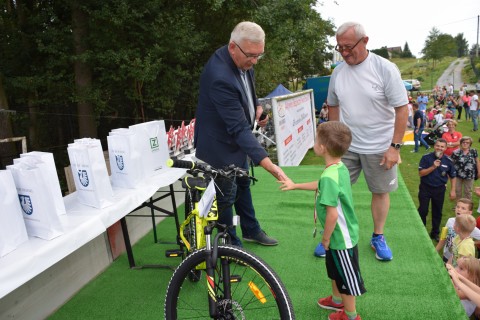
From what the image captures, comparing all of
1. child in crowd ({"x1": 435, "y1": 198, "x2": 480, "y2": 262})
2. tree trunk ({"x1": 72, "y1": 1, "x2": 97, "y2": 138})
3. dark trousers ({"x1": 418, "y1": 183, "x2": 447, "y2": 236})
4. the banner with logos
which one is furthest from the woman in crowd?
tree trunk ({"x1": 72, "y1": 1, "x2": 97, "y2": 138})

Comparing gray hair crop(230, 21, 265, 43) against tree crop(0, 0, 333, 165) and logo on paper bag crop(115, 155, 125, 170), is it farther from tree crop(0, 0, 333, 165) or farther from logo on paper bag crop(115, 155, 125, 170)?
tree crop(0, 0, 333, 165)

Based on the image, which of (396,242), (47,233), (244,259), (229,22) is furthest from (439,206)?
(229,22)

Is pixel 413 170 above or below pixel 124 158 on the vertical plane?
below

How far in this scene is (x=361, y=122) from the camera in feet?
8.70

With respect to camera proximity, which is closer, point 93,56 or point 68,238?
point 68,238

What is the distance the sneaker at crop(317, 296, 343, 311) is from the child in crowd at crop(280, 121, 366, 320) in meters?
0.20

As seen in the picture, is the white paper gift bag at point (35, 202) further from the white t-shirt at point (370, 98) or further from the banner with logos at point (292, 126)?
the banner with logos at point (292, 126)

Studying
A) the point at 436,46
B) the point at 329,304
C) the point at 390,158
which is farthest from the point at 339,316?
→ the point at 436,46

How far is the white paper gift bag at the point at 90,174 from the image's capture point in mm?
2252

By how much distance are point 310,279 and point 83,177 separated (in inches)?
68.1

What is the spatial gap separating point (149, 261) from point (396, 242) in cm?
217

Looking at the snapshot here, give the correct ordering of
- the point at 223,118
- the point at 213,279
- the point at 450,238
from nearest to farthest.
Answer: the point at 213,279, the point at 223,118, the point at 450,238

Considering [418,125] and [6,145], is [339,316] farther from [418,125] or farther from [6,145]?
[418,125]

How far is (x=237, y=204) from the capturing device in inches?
120
